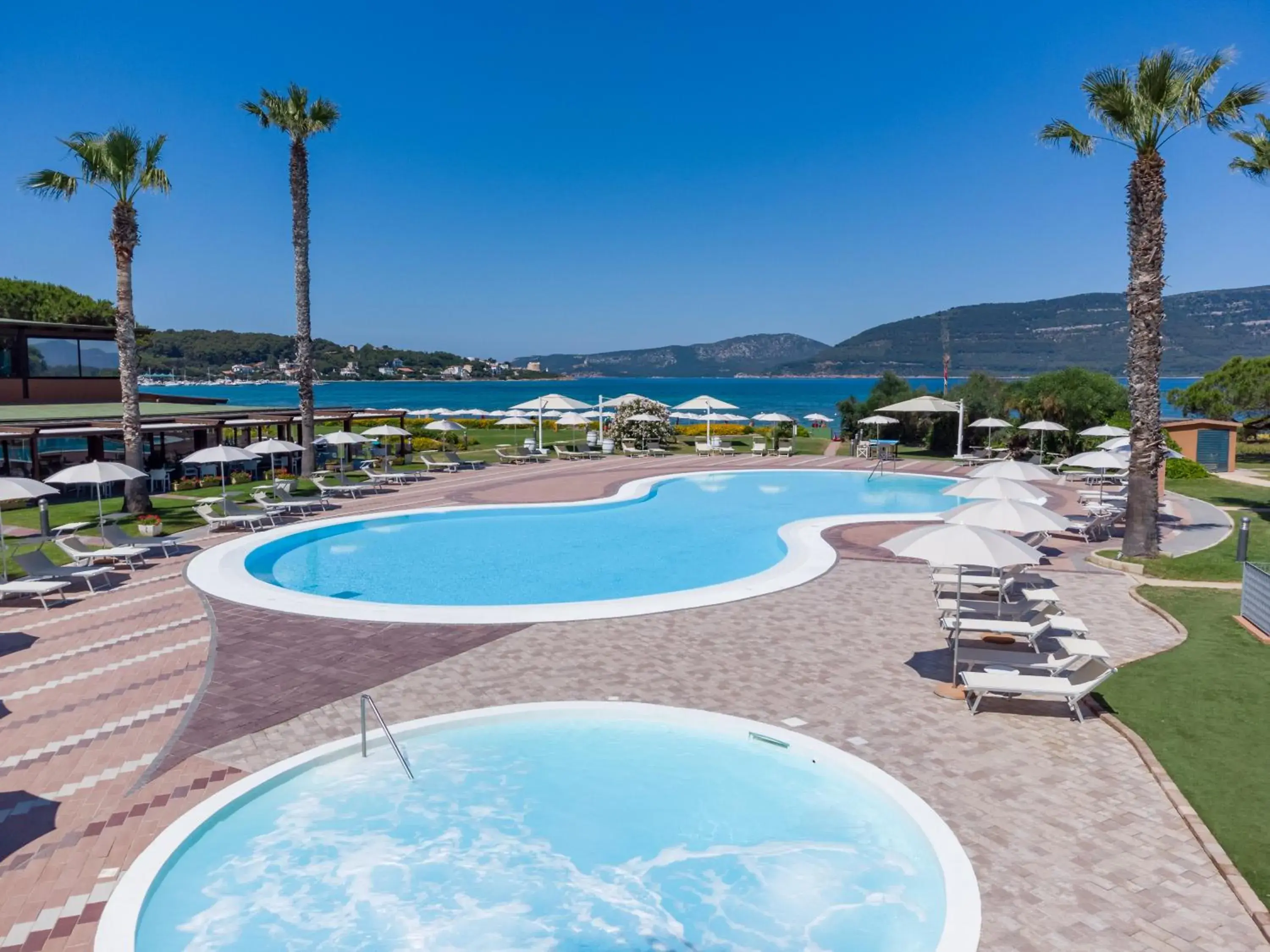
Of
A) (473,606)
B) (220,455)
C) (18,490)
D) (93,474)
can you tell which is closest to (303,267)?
(220,455)

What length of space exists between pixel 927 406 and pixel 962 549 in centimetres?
2556

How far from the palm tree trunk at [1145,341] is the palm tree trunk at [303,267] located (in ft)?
70.7

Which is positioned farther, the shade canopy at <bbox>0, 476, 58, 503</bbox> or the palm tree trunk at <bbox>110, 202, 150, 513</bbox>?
the palm tree trunk at <bbox>110, 202, 150, 513</bbox>

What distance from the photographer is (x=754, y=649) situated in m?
9.73

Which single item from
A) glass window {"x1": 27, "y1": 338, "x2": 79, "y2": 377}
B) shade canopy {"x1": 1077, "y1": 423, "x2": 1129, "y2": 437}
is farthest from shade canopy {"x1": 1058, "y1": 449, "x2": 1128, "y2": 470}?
glass window {"x1": 27, "y1": 338, "x2": 79, "y2": 377}

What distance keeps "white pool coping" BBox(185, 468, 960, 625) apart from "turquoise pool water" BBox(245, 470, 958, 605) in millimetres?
482

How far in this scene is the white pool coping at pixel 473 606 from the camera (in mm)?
11078

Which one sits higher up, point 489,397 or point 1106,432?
point 489,397

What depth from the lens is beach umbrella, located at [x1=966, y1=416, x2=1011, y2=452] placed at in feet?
99.9

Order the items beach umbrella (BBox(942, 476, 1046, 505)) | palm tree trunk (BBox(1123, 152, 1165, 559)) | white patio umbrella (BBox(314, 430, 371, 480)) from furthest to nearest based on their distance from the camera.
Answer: white patio umbrella (BBox(314, 430, 371, 480)) → palm tree trunk (BBox(1123, 152, 1165, 559)) → beach umbrella (BBox(942, 476, 1046, 505))

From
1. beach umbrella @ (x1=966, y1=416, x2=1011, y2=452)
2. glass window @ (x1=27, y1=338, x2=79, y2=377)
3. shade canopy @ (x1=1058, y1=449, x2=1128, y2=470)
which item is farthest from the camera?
beach umbrella @ (x1=966, y1=416, x2=1011, y2=452)

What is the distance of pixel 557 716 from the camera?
25.8 ft

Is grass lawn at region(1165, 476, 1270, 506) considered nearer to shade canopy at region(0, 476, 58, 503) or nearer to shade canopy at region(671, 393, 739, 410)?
shade canopy at region(671, 393, 739, 410)

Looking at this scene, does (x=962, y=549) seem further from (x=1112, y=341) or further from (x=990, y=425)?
(x=1112, y=341)
